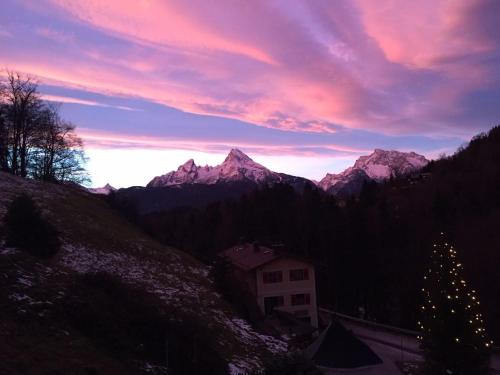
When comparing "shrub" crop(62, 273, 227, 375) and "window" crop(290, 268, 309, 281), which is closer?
"shrub" crop(62, 273, 227, 375)

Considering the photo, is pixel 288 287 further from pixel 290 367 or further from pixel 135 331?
pixel 290 367

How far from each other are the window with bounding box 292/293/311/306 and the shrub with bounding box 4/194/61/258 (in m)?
31.5

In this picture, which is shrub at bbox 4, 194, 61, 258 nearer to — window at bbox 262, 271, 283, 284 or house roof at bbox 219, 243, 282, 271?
house roof at bbox 219, 243, 282, 271

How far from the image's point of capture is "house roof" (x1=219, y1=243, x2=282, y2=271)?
47906 millimetres

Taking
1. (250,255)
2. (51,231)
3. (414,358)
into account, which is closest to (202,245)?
(250,255)

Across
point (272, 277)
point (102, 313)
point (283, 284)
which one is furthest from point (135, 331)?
point (283, 284)

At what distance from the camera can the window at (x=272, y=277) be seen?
48.0 meters

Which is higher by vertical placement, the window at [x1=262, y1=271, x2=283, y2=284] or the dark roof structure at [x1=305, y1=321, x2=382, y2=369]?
the window at [x1=262, y1=271, x2=283, y2=284]

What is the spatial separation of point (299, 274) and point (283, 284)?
7.09 ft

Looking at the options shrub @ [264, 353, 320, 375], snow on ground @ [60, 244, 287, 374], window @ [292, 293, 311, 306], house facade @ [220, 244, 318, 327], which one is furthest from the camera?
window @ [292, 293, 311, 306]

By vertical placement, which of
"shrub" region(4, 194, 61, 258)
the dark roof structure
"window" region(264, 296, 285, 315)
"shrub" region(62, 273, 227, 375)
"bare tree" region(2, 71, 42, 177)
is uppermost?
"bare tree" region(2, 71, 42, 177)

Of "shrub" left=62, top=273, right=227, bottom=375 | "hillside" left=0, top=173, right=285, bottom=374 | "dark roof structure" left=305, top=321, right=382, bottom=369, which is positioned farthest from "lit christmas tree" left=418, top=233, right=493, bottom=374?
"shrub" left=62, top=273, right=227, bottom=375

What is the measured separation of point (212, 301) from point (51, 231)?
988 centimetres

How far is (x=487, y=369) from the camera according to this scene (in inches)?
829
